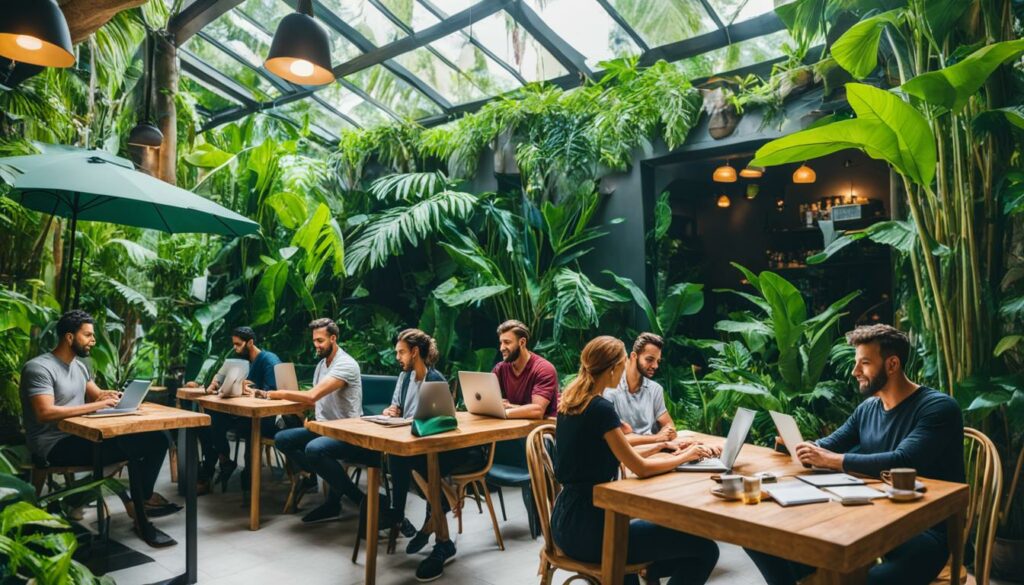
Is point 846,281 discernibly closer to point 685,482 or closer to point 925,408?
point 925,408

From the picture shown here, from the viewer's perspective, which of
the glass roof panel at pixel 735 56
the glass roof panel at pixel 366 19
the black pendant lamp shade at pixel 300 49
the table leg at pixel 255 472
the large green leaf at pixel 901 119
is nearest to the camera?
the large green leaf at pixel 901 119

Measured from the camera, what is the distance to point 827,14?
163 inches

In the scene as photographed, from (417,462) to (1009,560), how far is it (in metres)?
3.08

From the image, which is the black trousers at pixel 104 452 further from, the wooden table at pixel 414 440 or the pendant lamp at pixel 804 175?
the pendant lamp at pixel 804 175

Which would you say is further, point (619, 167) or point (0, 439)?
point (619, 167)

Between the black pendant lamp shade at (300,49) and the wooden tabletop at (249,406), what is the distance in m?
1.96

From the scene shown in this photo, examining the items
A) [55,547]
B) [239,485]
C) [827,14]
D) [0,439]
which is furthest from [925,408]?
[0,439]

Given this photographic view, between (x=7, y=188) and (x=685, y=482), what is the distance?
13.7 feet

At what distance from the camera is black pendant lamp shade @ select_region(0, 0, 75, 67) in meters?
3.45

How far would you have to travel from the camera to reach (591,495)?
258 cm

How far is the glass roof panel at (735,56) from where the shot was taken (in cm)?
582

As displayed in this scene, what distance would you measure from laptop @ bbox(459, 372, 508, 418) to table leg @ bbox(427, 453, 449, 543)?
442mm

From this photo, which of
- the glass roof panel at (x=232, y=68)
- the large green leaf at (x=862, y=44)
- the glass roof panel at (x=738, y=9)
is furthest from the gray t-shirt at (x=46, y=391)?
the glass roof panel at (x=232, y=68)

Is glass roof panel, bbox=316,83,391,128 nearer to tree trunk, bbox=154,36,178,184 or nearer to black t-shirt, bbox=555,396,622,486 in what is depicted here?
tree trunk, bbox=154,36,178,184
